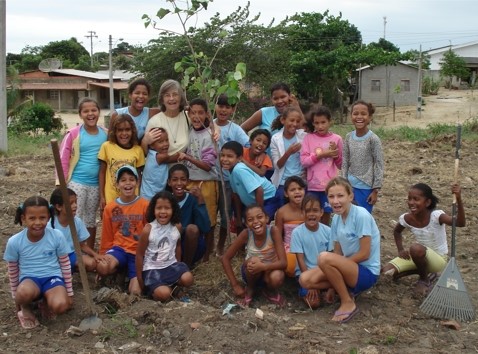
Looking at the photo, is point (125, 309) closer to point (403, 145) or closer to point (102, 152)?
point (102, 152)

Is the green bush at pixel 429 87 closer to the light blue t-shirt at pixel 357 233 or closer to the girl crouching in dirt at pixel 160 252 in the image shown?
the light blue t-shirt at pixel 357 233

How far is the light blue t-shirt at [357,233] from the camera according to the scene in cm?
428

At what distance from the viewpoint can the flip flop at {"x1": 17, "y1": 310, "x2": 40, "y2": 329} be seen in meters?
4.05

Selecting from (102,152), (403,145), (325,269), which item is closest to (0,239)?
(102,152)

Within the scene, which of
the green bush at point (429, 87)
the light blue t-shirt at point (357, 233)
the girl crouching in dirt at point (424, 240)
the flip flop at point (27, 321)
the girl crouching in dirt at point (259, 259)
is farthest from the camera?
the green bush at point (429, 87)

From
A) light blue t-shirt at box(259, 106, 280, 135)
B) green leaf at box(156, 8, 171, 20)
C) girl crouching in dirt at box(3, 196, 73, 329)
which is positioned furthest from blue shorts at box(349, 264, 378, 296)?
green leaf at box(156, 8, 171, 20)

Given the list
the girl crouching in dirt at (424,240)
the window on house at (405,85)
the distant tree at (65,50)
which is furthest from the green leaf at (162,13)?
the distant tree at (65,50)

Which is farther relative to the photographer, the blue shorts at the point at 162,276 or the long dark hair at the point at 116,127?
the long dark hair at the point at 116,127

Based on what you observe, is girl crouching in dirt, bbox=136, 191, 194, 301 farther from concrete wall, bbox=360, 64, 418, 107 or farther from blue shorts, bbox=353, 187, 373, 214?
concrete wall, bbox=360, 64, 418, 107

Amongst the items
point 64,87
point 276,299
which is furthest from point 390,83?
point 276,299

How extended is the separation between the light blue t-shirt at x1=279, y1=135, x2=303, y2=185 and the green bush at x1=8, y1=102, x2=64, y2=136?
2045 centimetres

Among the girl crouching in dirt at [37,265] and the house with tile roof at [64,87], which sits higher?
the house with tile roof at [64,87]

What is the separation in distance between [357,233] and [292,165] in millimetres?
1049

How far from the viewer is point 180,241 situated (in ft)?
15.7
